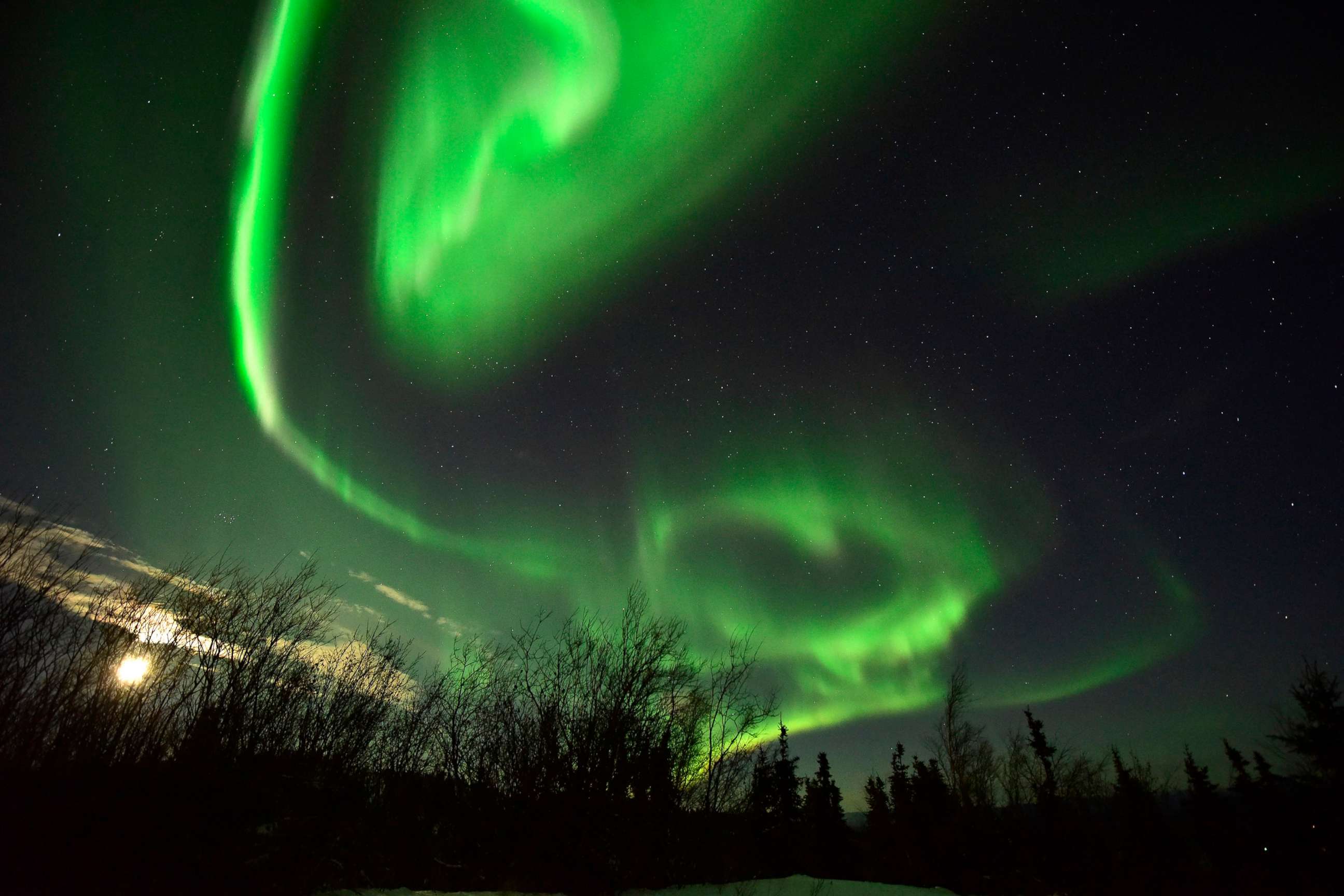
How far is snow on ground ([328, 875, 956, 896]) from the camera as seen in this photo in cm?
1208

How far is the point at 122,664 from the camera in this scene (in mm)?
9523

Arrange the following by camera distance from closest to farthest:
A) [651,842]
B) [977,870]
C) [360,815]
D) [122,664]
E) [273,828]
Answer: [273,828]
[122,664]
[360,815]
[651,842]
[977,870]

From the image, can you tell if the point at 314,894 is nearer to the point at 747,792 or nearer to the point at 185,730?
the point at 185,730

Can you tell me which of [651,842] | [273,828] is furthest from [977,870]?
[273,828]

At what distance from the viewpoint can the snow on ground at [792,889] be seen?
12078mm

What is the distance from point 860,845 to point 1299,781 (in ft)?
125

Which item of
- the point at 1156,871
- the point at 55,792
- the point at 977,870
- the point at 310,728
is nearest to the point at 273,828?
the point at 55,792

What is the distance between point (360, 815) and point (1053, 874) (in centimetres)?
4448

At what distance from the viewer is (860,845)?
60.8m

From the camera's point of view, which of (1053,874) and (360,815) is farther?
(1053,874)

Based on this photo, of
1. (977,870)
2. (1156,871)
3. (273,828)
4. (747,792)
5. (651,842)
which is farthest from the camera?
(1156,871)

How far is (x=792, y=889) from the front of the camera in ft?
41.5

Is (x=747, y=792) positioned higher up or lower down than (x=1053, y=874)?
A: higher up

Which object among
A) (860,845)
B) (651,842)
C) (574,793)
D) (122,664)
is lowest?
(860,845)
